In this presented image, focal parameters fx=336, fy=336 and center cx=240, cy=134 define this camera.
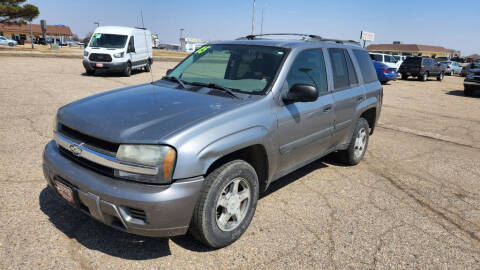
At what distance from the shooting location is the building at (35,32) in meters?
73.1

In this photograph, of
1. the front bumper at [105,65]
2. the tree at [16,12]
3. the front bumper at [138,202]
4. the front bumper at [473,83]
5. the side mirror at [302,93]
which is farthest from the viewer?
the tree at [16,12]

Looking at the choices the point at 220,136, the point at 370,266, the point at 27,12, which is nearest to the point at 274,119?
the point at 220,136

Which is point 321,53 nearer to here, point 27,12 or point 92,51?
point 92,51

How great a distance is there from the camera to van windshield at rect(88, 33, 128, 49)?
48.8ft

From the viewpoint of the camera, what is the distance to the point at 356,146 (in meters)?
5.10

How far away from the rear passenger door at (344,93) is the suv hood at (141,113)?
1.66 meters

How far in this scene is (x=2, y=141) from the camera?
5.18 m

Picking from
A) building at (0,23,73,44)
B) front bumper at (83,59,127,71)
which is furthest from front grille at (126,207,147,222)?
building at (0,23,73,44)

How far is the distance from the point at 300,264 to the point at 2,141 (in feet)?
16.1

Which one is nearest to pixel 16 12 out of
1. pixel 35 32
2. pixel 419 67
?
pixel 419 67

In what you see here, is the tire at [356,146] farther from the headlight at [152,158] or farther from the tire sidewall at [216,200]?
the headlight at [152,158]

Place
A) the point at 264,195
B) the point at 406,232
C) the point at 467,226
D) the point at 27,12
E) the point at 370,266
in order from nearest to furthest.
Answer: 1. the point at 370,266
2. the point at 406,232
3. the point at 467,226
4. the point at 264,195
5. the point at 27,12

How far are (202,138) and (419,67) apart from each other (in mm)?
24355

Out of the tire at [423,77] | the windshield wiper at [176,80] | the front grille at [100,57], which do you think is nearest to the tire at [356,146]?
the windshield wiper at [176,80]
